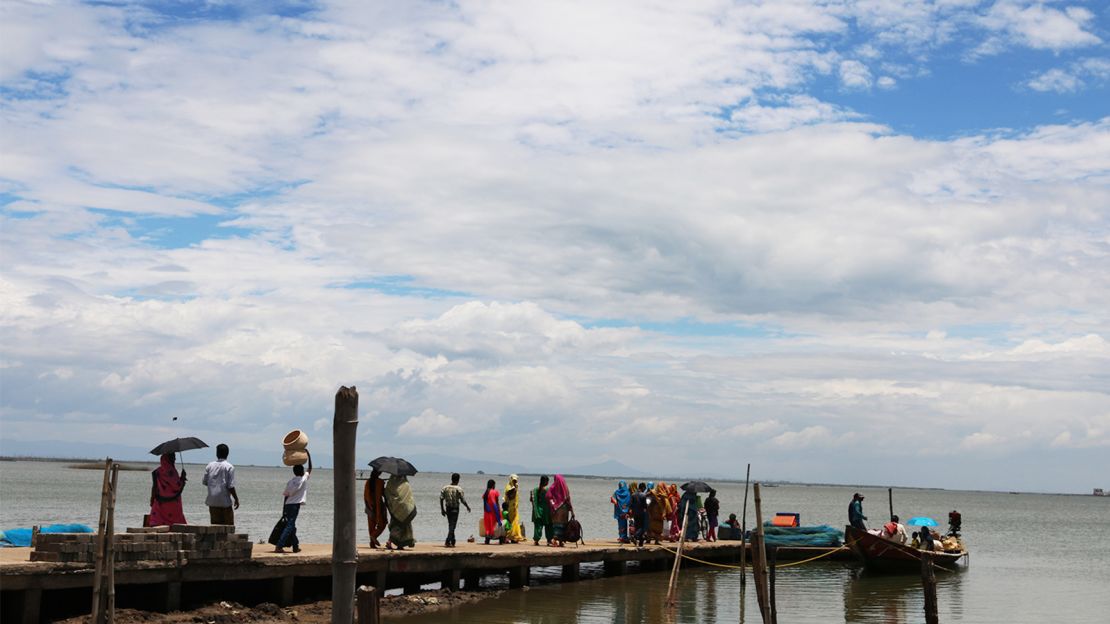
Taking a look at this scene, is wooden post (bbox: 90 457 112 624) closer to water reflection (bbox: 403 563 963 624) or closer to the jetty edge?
the jetty edge

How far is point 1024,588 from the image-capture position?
31.4m

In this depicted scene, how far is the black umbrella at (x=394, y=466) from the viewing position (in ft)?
63.0

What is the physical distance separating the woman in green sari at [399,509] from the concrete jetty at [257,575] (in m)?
0.37

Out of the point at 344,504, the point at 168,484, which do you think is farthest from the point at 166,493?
the point at 344,504

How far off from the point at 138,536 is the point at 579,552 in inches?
430

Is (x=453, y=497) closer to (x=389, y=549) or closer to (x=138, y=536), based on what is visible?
(x=389, y=549)

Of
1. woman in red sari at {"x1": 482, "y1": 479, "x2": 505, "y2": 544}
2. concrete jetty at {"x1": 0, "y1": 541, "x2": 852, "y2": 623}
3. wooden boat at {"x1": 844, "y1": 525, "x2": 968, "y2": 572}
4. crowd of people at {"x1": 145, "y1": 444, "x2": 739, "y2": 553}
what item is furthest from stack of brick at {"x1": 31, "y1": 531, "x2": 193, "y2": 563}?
wooden boat at {"x1": 844, "y1": 525, "x2": 968, "y2": 572}

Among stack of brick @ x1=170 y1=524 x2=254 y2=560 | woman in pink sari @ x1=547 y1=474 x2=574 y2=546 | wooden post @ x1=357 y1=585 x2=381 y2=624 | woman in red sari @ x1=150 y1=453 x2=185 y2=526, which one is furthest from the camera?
woman in pink sari @ x1=547 y1=474 x2=574 y2=546

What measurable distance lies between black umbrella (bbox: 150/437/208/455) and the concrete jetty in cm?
158

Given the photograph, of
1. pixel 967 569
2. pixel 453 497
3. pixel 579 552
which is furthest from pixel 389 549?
pixel 967 569

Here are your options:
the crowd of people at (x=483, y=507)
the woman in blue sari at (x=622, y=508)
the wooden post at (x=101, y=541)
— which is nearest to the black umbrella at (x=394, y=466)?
the crowd of people at (x=483, y=507)

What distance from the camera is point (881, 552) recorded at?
2944cm

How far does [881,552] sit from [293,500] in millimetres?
18221

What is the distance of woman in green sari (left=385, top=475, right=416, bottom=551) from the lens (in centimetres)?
1973
